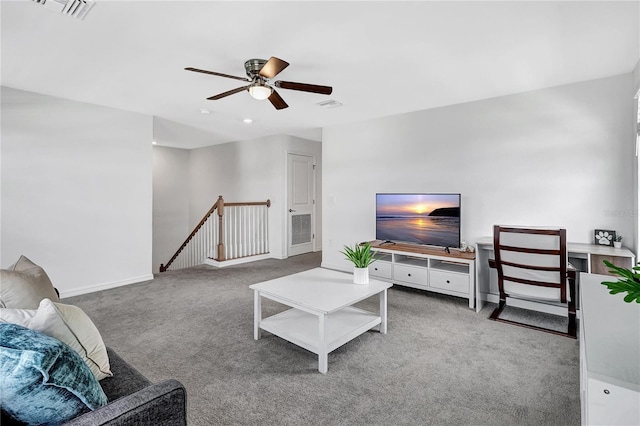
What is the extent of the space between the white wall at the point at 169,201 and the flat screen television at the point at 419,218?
550 cm

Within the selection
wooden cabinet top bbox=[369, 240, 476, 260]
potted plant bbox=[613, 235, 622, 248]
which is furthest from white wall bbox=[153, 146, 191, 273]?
potted plant bbox=[613, 235, 622, 248]

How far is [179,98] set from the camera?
382cm

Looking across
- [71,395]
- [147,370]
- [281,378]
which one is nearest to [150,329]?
[147,370]

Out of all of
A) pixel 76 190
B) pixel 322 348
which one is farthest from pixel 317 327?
pixel 76 190

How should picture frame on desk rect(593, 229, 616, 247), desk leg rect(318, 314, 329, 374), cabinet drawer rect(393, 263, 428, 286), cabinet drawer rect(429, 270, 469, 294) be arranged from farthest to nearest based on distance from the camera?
cabinet drawer rect(393, 263, 428, 286), cabinet drawer rect(429, 270, 469, 294), picture frame on desk rect(593, 229, 616, 247), desk leg rect(318, 314, 329, 374)

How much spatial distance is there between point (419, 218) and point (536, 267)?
147cm

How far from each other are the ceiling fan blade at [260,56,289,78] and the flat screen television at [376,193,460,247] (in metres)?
2.47

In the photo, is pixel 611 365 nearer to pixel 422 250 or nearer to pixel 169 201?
pixel 422 250

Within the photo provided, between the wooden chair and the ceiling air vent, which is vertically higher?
the ceiling air vent

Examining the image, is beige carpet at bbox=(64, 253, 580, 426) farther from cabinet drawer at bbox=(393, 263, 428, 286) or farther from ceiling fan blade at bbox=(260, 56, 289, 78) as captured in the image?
ceiling fan blade at bbox=(260, 56, 289, 78)

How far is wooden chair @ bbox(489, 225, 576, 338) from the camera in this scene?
2791 mm

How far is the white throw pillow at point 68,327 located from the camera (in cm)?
120

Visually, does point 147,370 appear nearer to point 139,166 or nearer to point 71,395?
point 71,395

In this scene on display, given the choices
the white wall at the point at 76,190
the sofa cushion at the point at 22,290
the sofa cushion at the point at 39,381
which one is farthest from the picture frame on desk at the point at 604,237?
the white wall at the point at 76,190
